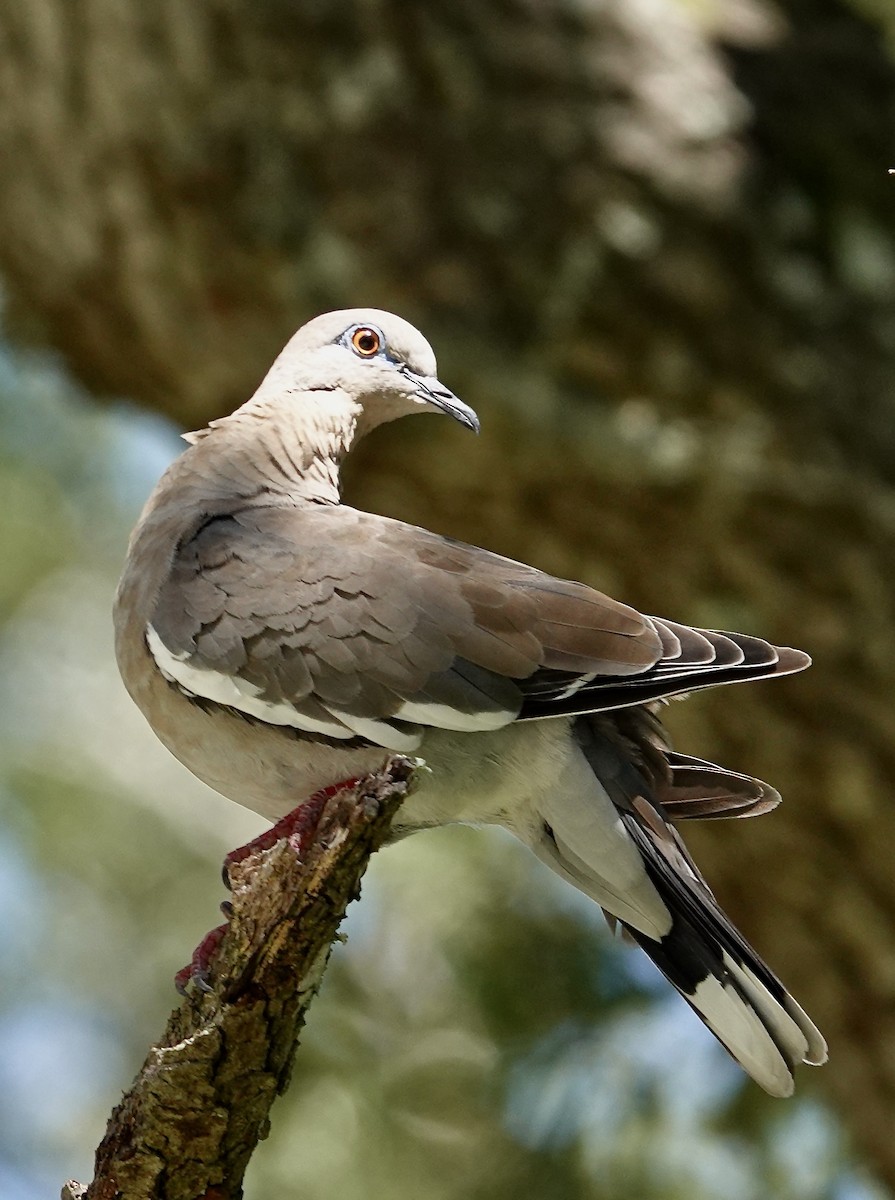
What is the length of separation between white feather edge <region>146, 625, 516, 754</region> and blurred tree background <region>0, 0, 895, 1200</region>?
5.98 ft

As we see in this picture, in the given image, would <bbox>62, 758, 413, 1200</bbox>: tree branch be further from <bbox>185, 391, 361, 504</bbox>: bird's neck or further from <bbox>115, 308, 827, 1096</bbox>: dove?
<bbox>185, 391, 361, 504</bbox>: bird's neck

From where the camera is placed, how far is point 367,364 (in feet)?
11.5

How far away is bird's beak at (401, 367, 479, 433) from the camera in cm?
337

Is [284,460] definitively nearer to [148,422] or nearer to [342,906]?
[342,906]

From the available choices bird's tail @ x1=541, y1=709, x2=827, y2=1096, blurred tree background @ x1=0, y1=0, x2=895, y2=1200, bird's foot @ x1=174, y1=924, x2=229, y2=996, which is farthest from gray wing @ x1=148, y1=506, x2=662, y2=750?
blurred tree background @ x1=0, y1=0, x2=895, y2=1200

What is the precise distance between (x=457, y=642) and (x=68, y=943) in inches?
142

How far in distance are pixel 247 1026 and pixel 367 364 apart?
5.82 ft

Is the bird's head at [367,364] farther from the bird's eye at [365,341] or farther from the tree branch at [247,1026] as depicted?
the tree branch at [247,1026]

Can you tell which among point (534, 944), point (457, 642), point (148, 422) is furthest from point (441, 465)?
point (457, 642)

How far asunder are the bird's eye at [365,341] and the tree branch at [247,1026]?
61.3 inches

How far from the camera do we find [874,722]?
166 inches

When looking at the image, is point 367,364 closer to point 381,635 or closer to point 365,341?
point 365,341

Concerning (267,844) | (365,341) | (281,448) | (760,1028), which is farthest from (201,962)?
(365,341)

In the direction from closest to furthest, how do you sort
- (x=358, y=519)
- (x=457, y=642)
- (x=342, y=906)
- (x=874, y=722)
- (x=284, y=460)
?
(x=342, y=906), (x=457, y=642), (x=358, y=519), (x=284, y=460), (x=874, y=722)
